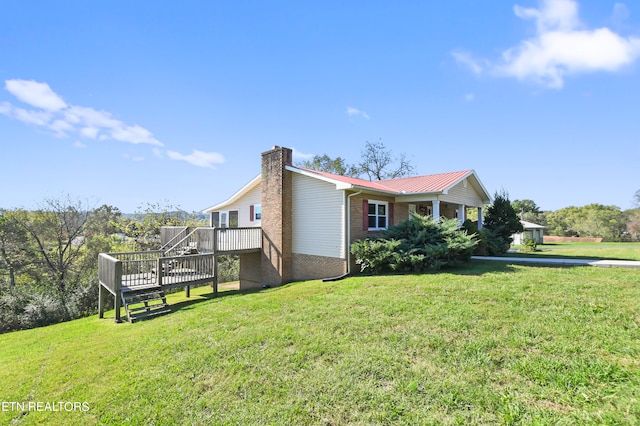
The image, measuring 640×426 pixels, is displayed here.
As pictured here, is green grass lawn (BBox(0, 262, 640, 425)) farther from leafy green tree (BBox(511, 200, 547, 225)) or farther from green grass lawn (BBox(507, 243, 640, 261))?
leafy green tree (BBox(511, 200, 547, 225))

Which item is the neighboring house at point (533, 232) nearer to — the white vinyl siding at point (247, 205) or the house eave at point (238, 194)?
the white vinyl siding at point (247, 205)

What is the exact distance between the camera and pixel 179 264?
46.0 feet

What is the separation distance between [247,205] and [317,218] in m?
6.20

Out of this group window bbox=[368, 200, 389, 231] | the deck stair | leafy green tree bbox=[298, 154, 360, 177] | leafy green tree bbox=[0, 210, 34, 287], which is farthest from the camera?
leafy green tree bbox=[298, 154, 360, 177]

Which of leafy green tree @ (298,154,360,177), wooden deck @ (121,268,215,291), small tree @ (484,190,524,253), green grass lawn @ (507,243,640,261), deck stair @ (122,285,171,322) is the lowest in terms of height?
deck stair @ (122,285,171,322)

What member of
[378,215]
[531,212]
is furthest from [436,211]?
[531,212]

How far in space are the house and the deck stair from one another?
4966 millimetres

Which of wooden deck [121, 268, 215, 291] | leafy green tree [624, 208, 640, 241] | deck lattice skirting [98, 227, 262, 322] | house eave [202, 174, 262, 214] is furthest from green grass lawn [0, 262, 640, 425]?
leafy green tree [624, 208, 640, 241]

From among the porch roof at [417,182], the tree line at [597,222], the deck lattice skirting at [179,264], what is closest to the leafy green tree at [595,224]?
the tree line at [597,222]

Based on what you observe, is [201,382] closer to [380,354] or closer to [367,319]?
[380,354]

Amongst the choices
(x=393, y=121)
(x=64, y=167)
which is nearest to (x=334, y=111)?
(x=393, y=121)

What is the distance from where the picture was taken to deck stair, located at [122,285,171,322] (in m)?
10.1

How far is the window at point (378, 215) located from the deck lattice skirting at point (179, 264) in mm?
5889

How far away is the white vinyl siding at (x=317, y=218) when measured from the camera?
1252 cm
